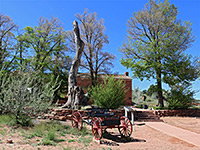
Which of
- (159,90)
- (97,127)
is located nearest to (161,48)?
(159,90)

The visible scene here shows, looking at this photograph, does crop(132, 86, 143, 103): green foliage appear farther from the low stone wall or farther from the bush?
the bush

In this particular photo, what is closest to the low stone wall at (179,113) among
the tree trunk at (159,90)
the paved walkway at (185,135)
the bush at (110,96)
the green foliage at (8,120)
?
the tree trunk at (159,90)

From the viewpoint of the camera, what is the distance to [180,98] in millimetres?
16562

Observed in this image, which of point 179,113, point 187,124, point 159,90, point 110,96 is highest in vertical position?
point 159,90

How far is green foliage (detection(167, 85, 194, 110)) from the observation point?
16.3m

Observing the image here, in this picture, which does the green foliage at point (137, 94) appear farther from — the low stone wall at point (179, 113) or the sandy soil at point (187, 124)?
the sandy soil at point (187, 124)

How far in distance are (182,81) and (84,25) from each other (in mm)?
13459

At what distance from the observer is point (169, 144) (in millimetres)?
6793

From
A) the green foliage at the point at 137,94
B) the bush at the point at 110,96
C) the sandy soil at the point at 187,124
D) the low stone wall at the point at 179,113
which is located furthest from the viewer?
the green foliage at the point at 137,94

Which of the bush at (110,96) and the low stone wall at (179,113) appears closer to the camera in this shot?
the bush at (110,96)

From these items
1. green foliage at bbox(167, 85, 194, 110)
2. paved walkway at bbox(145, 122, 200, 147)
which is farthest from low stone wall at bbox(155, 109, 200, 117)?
paved walkway at bbox(145, 122, 200, 147)

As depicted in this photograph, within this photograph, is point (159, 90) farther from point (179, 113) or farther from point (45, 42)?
point (45, 42)

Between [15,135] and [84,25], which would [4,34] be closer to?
[84,25]

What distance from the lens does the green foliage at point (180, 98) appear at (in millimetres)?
16308
